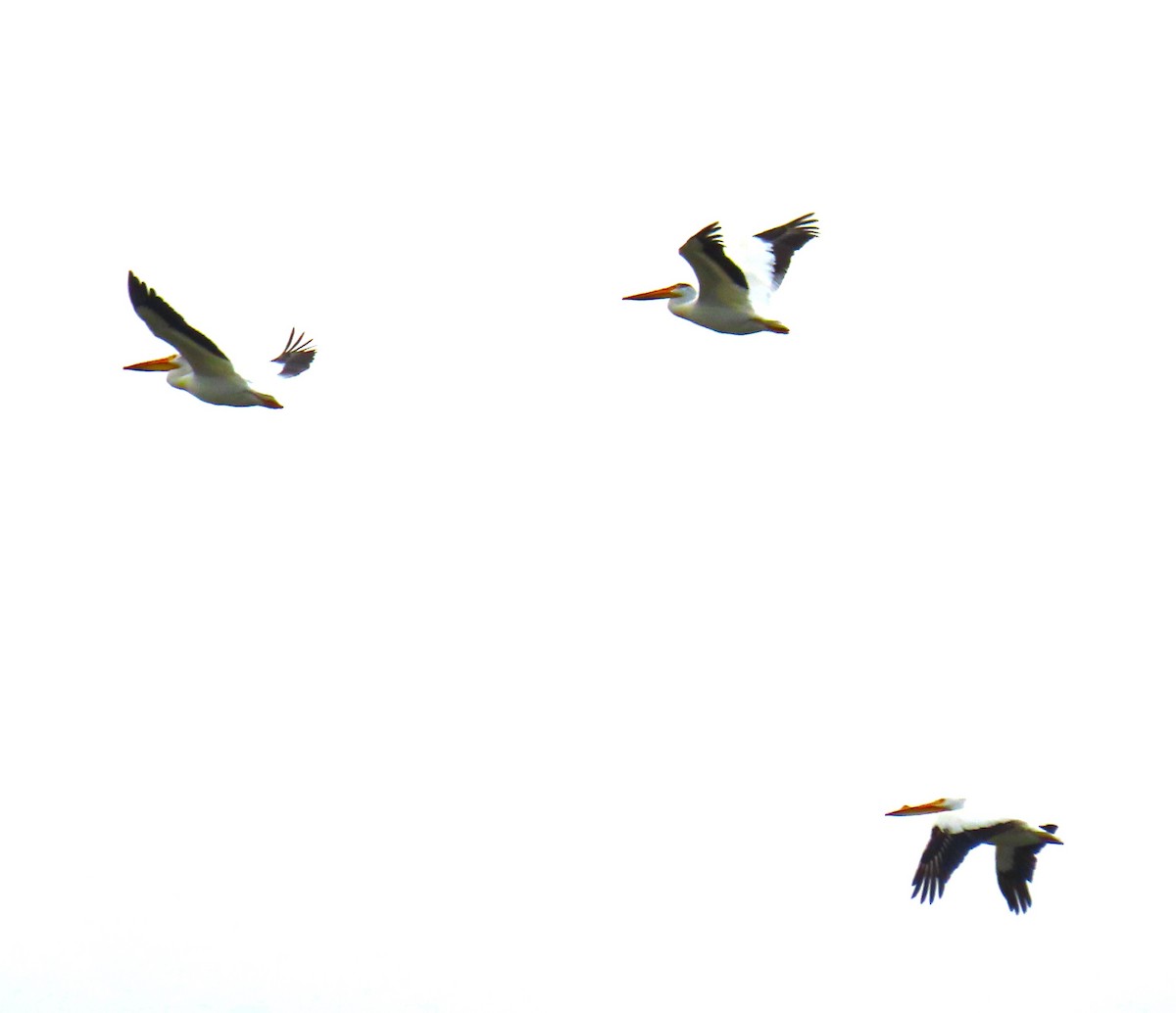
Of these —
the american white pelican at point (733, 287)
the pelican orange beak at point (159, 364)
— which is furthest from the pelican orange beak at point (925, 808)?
the pelican orange beak at point (159, 364)

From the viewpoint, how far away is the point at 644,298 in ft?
50.1

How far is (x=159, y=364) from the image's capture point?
1427 cm

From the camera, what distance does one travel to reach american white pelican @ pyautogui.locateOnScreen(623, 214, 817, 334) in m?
13.8

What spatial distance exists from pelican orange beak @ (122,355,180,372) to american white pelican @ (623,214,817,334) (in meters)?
4.11

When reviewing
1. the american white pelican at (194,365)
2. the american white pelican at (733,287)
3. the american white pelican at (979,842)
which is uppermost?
the american white pelican at (733,287)

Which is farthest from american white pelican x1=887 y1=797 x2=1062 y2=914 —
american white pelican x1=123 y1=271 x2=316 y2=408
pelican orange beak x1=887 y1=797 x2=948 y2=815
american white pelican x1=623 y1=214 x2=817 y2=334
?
american white pelican x1=123 y1=271 x2=316 y2=408

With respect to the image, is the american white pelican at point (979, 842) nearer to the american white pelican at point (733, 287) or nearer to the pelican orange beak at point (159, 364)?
the american white pelican at point (733, 287)

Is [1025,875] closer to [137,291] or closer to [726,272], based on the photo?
[726,272]

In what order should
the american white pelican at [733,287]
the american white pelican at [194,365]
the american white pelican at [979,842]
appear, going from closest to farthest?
the american white pelican at [194,365]
the american white pelican at [979,842]
the american white pelican at [733,287]

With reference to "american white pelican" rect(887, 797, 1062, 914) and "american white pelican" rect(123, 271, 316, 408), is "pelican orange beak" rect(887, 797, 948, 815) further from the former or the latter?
"american white pelican" rect(123, 271, 316, 408)

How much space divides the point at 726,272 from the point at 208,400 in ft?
14.7

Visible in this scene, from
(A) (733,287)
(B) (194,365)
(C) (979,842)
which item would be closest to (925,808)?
(C) (979,842)

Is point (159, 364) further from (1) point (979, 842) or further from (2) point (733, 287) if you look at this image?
(1) point (979, 842)

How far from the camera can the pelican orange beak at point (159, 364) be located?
14.2m
